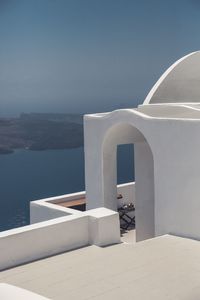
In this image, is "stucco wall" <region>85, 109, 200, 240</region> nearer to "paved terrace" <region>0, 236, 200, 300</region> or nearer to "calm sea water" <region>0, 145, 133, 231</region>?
"paved terrace" <region>0, 236, 200, 300</region>

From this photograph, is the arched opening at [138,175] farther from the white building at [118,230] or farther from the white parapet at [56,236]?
the white parapet at [56,236]

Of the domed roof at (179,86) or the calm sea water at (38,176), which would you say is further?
the calm sea water at (38,176)

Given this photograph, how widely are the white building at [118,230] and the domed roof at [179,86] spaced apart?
0.55 m

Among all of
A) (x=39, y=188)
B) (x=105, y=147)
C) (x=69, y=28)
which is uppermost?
(x=69, y=28)

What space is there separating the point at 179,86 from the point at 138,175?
10.1 ft

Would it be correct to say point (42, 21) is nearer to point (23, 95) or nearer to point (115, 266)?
point (23, 95)

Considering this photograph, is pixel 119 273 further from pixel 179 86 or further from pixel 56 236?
pixel 179 86

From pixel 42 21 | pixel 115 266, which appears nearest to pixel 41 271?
pixel 115 266

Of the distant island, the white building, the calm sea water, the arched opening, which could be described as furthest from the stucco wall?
the distant island

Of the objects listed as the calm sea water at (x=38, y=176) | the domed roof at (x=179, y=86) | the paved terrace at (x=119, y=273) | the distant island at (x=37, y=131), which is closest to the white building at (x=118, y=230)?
the paved terrace at (x=119, y=273)

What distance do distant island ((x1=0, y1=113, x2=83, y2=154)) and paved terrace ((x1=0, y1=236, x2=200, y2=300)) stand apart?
1727 inches

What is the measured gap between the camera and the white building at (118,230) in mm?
7735

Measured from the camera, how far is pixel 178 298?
23.4 feet

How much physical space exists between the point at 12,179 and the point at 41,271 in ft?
148
